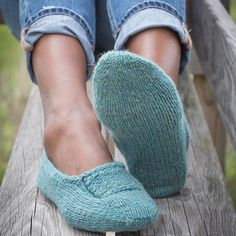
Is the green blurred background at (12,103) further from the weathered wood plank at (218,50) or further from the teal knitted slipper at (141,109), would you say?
the teal knitted slipper at (141,109)

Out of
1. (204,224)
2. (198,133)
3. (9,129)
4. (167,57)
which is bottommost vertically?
(9,129)

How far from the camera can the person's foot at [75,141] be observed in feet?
3.32

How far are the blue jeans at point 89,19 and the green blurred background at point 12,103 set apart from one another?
7.21 feet

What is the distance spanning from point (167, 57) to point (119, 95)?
0.20 meters

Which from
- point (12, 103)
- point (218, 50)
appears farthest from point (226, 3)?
point (12, 103)

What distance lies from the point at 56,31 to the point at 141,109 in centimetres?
25

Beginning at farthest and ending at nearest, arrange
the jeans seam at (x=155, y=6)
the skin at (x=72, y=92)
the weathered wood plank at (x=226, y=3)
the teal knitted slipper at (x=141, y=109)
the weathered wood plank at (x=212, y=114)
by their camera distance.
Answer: the weathered wood plank at (x=212, y=114) → the weathered wood plank at (x=226, y=3) → the jeans seam at (x=155, y=6) → the skin at (x=72, y=92) → the teal knitted slipper at (x=141, y=109)

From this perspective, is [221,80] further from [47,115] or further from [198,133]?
[47,115]

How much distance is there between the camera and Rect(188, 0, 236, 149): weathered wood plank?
1.19m

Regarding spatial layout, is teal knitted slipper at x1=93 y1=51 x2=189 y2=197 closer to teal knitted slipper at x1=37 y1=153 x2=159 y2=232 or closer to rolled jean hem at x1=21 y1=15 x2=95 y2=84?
teal knitted slipper at x1=37 y1=153 x2=159 y2=232

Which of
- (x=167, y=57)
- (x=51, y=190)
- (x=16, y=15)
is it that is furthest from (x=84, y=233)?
(x=16, y=15)

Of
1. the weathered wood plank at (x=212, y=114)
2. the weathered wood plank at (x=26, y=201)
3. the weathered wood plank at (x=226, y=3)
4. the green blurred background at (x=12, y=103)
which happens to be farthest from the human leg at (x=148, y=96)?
the green blurred background at (x=12, y=103)

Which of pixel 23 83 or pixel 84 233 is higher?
pixel 84 233

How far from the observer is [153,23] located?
1098 mm
